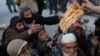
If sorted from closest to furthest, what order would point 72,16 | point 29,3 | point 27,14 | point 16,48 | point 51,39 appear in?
point 16,48 < point 72,16 < point 51,39 < point 27,14 < point 29,3

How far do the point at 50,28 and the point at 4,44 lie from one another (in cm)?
569

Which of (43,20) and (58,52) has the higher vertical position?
(58,52)

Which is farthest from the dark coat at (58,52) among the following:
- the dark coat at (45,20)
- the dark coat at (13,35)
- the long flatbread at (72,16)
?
the dark coat at (45,20)

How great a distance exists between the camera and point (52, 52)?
14.2ft

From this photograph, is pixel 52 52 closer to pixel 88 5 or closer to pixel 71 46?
pixel 71 46

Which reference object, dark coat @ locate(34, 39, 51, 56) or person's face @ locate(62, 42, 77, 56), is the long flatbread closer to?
dark coat @ locate(34, 39, 51, 56)

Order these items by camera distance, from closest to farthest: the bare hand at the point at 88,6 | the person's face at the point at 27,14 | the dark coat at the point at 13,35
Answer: the bare hand at the point at 88,6
the dark coat at the point at 13,35
the person's face at the point at 27,14

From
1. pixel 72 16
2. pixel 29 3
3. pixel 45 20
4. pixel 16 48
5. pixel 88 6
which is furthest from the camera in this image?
pixel 29 3

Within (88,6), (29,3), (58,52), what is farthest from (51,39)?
(29,3)

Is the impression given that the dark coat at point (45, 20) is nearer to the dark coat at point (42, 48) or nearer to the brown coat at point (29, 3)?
the dark coat at point (42, 48)

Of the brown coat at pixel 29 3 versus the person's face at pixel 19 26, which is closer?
the person's face at pixel 19 26

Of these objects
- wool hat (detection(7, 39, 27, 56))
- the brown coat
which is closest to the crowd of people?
wool hat (detection(7, 39, 27, 56))

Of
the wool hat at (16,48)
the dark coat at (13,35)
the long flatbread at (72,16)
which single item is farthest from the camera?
the dark coat at (13,35)

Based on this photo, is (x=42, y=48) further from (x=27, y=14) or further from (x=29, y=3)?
(x=29, y=3)
